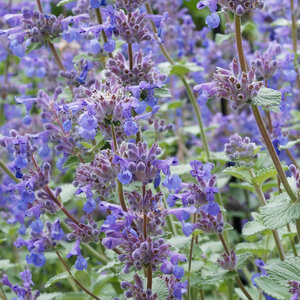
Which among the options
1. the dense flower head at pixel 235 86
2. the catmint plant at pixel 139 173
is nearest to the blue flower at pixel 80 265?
the catmint plant at pixel 139 173

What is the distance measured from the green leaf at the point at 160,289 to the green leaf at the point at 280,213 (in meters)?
0.41

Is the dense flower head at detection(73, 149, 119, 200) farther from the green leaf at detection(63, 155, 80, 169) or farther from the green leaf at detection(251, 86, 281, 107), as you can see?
the green leaf at detection(251, 86, 281, 107)

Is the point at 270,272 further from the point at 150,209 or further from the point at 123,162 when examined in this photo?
the point at 123,162

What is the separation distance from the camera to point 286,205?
6.00 ft

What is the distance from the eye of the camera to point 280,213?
1.78 meters

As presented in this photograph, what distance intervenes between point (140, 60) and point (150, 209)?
671 millimetres

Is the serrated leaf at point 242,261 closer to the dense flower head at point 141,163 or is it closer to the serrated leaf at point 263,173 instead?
the serrated leaf at point 263,173

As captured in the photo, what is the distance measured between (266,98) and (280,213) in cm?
41

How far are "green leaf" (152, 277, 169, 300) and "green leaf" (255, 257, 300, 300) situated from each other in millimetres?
373

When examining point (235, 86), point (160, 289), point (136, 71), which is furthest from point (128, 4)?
point (160, 289)

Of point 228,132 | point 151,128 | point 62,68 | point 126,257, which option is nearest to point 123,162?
point 126,257

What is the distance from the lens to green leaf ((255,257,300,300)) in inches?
69.0

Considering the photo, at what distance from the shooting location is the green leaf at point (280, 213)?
1.71m

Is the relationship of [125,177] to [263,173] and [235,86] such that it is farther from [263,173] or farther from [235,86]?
[263,173]
